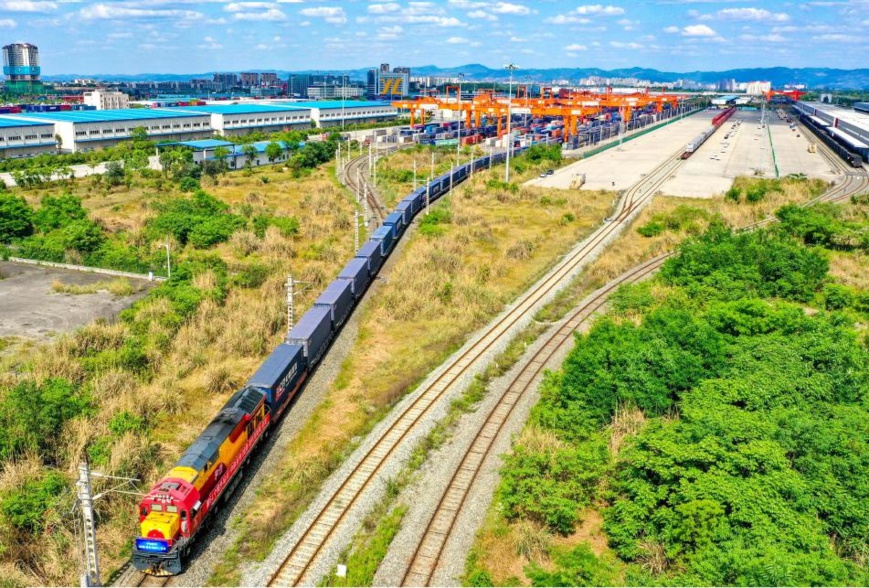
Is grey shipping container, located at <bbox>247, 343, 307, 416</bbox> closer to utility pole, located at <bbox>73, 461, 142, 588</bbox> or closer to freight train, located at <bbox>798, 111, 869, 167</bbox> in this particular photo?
utility pole, located at <bbox>73, 461, 142, 588</bbox>

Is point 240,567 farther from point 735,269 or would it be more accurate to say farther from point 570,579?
point 735,269

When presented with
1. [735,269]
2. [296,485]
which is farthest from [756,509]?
[735,269]

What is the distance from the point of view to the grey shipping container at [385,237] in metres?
46.8

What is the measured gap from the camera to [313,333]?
95.5ft

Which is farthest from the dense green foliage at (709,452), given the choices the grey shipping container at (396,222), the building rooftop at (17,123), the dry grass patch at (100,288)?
the building rooftop at (17,123)

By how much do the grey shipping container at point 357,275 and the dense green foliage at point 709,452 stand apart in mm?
14249

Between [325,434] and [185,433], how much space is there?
5.48 m

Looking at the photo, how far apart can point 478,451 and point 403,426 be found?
10.8 ft

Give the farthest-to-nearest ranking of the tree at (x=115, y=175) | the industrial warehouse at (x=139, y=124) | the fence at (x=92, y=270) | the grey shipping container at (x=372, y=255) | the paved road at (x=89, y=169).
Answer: the industrial warehouse at (x=139, y=124) < the paved road at (x=89, y=169) < the tree at (x=115, y=175) < the fence at (x=92, y=270) < the grey shipping container at (x=372, y=255)

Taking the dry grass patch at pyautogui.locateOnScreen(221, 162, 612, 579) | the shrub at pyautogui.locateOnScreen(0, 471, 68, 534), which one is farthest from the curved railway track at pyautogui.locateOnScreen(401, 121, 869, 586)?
the shrub at pyautogui.locateOnScreen(0, 471, 68, 534)

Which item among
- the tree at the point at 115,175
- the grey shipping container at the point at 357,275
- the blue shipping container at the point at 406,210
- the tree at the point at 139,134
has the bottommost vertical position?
the grey shipping container at the point at 357,275

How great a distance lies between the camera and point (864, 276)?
143 ft

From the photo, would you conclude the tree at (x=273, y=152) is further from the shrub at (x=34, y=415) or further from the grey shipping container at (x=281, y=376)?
the shrub at (x=34, y=415)

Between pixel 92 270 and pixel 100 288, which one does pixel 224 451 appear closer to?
pixel 100 288
